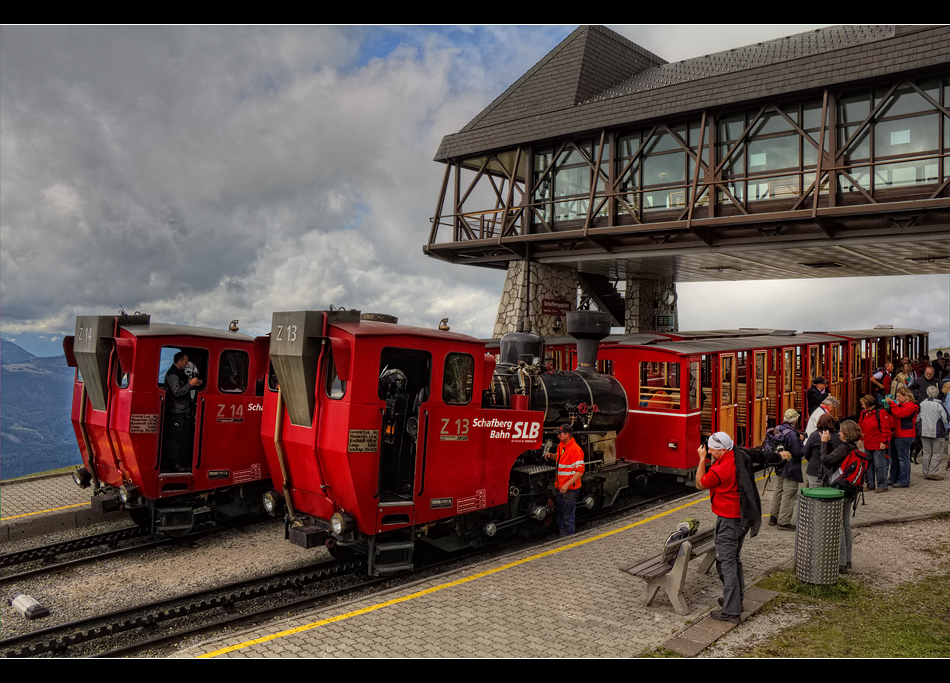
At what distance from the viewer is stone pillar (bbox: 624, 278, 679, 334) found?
25.0 meters

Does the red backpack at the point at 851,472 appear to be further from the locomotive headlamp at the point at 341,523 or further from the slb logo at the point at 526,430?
the locomotive headlamp at the point at 341,523

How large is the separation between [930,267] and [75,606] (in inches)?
946

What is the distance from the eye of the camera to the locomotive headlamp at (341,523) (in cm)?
703

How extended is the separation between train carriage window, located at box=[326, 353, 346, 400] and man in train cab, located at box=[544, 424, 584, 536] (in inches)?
131

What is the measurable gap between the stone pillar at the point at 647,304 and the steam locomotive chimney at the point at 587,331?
46.9 ft

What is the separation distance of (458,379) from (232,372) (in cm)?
430

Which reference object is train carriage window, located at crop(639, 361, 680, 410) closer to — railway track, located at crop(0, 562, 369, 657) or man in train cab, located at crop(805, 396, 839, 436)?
man in train cab, located at crop(805, 396, 839, 436)

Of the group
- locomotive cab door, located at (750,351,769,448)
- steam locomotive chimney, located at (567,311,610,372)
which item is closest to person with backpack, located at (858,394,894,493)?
locomotive cab door, located at (750,351,769,448)

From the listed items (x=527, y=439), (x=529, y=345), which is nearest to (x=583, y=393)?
(x=529, y=345)

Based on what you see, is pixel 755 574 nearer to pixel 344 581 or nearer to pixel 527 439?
pixel 527 439

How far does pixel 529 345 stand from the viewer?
10398mm

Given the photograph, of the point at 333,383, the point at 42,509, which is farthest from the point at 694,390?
the point at 42,509

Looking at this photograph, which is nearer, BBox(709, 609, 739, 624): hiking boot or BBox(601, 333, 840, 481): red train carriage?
BBox(709, 609, 739, 624): hiking boot

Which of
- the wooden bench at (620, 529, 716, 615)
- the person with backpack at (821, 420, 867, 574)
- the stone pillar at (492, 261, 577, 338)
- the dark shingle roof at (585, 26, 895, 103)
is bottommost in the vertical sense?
the wooden bench at (620, 529, 716, 615)
